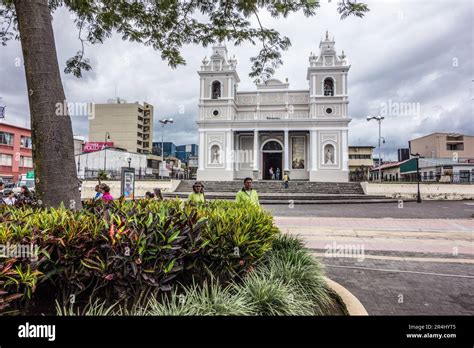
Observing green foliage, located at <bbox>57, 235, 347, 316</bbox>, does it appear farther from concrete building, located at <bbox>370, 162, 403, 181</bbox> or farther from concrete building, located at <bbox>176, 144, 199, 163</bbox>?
concrete building, located at <bbox>176, 144, 199, 163</bbox>

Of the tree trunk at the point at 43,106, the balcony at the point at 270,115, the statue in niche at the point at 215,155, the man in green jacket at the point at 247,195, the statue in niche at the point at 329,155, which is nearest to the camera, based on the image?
the tree trunk at the point at 43,106

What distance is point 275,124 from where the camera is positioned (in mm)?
37219

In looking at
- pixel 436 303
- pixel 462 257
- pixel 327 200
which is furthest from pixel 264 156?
pixel 436 303

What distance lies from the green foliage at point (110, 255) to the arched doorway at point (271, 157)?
119 ft

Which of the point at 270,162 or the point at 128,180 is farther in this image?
the point at 270,162

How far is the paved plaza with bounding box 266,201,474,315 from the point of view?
4.05 meters

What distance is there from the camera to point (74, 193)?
13.5ft

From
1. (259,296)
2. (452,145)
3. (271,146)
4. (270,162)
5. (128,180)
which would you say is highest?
(452,145)

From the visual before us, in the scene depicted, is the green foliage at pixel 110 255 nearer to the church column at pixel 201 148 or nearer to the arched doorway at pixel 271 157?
the church column at pixel 201 148

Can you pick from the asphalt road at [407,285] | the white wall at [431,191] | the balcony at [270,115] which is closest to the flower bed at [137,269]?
the asphalt road at [407,285]

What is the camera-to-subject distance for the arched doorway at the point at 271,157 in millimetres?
39219

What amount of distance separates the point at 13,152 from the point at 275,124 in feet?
118

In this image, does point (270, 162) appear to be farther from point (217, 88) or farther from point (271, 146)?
point (217, 88)

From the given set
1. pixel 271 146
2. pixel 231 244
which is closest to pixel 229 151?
pixel 271 146
